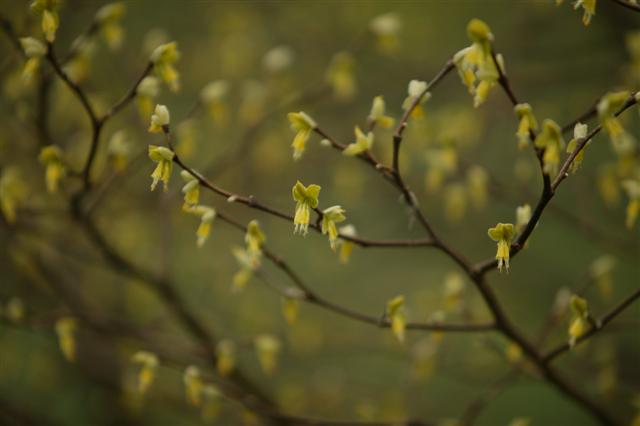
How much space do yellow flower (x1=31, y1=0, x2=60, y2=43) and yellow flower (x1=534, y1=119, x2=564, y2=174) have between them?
4.59ft

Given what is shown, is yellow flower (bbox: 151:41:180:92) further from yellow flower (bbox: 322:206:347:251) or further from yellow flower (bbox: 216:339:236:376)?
yellow flower (bbox: 216:339:236:376)

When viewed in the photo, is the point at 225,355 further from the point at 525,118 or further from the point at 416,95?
the point at 525,118

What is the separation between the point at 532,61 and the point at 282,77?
1.77m

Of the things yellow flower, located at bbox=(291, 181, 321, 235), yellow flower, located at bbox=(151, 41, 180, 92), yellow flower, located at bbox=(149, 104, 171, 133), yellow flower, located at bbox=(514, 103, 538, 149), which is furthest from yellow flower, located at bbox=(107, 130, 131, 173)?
yellow flower, located at bbox=(514, 103, 538, 149)

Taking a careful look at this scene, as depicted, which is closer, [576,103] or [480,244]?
[576,103]

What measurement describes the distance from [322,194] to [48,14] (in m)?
4.25

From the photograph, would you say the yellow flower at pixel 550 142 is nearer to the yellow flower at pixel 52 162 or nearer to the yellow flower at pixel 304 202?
the yellow flower at pixel 304 202

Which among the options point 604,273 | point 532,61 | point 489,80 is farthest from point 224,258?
point 489,80

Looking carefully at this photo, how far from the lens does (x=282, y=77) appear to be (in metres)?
3.38

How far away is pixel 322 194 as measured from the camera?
5961mm

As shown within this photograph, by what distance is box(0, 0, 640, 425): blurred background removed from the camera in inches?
116

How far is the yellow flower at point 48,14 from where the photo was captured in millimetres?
1794

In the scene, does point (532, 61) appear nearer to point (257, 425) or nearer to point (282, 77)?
point (282, 77)

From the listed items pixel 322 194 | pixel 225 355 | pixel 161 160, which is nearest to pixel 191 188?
pixel 161 160
